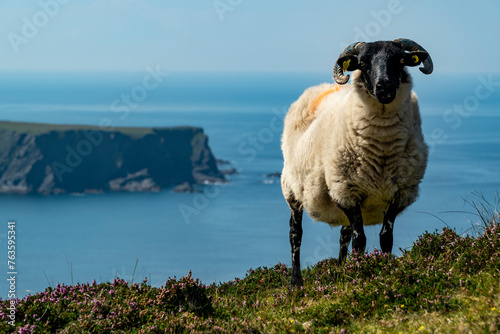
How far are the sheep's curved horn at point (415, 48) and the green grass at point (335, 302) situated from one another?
227 centimetres

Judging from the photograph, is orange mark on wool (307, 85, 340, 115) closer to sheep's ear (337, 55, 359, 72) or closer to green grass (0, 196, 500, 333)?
sheep's ear (337, 55, 359, 72)

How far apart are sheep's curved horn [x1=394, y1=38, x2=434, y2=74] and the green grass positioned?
7.45ft

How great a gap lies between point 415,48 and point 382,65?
101 centimetres

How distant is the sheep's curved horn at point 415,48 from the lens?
896 centimetres

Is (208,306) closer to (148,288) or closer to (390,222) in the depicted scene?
(148,288)

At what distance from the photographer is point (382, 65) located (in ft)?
→ 27.2

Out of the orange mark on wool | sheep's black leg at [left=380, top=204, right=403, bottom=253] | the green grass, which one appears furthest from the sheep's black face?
the green grass

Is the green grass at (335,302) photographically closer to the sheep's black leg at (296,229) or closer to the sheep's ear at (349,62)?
the sheep's black leg at (296,229)

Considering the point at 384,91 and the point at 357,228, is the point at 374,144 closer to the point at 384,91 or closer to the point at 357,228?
the point at 384,91

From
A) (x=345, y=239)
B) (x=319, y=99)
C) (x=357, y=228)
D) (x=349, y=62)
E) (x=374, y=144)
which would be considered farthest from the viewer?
(x=319, y=99)

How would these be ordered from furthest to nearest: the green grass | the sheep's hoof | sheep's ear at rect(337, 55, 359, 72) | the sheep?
the sheep's hoof, sheep's ear at rect(337, 55, 359, 72), the sheep, the green grass

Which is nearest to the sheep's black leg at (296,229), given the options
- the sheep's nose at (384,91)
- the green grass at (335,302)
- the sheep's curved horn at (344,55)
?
the green grass at (335,302)

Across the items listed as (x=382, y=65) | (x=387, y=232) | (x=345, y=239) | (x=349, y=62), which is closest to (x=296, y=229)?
(x=345, y=239)

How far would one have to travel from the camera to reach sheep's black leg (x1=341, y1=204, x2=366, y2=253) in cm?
850
